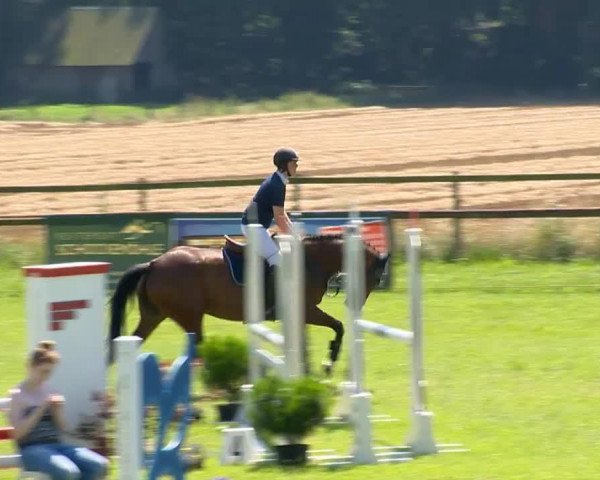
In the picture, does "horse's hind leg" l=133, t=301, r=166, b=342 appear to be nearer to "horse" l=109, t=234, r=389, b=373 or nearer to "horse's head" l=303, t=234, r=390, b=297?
"horse" l=109, t=234, r=389, b=373

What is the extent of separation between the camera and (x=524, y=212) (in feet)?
63.2

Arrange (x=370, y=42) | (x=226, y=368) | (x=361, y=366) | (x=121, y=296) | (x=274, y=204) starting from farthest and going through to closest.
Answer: (x=370, y=42), (x=121, y=296), (x=274, y=204), (x=226, y=368), (x=361, y=366)

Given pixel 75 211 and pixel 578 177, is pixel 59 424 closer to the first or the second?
pixel 578 177

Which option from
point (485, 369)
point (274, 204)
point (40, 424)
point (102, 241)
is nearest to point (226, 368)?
point (274, 204)

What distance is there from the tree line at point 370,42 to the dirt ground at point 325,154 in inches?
560

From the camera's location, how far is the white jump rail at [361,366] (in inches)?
342

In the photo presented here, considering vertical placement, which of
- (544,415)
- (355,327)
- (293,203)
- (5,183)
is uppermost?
(355,327)

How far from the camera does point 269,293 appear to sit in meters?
12.5

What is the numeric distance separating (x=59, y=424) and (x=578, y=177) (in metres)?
14.7

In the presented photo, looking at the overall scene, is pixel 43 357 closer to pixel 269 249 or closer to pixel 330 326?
pixel 269 249

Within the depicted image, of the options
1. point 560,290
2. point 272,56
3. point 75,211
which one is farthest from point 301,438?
point 272,56

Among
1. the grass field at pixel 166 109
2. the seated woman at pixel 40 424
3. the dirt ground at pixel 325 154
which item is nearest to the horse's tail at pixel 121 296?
the seated woman at pixel 40 424

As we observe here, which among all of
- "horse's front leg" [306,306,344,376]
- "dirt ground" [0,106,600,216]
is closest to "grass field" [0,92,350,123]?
"dirt ground" [0,106,600,216]

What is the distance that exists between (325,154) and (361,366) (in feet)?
96.5
